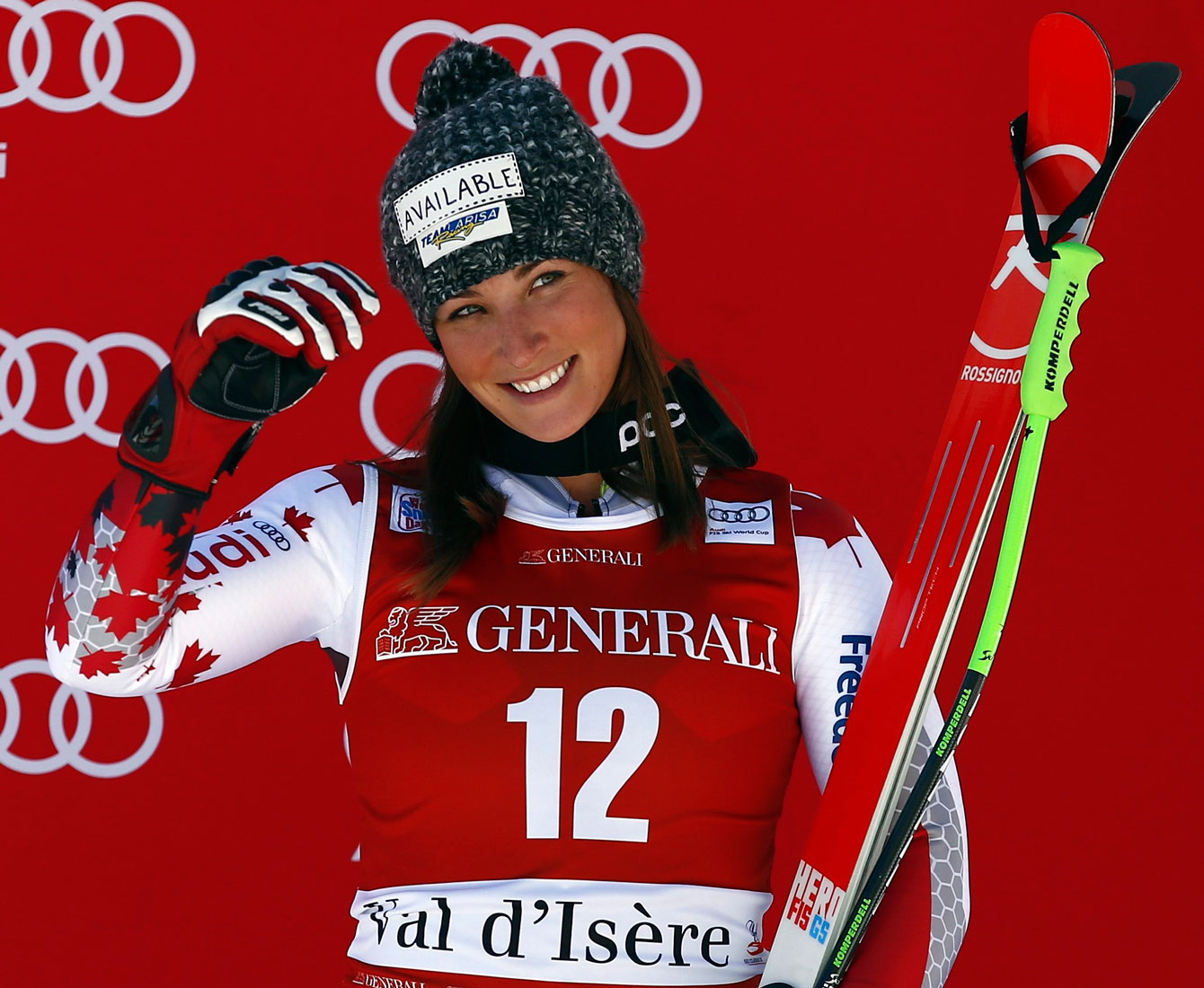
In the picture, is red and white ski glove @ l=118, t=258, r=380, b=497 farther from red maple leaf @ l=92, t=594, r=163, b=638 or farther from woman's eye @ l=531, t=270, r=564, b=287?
woman's eye @ l=531, t=270, r=564, b=287

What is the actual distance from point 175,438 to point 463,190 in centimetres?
42

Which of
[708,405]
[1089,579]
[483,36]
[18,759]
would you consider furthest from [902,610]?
[18,759]

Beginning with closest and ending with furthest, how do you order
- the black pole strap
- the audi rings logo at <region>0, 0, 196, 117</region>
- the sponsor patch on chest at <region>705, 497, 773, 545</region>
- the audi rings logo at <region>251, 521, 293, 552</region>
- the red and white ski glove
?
the red and white ski glove, the black pole strap, the audi rings logo at <region>251, 521, 293, 552</region>, the sponsor patch on chest at <region>705, 497, 773, 545</region>, the audi rings logo at <region>0, 0, 196, 117</region>

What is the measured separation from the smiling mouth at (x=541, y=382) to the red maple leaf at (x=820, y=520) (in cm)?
29

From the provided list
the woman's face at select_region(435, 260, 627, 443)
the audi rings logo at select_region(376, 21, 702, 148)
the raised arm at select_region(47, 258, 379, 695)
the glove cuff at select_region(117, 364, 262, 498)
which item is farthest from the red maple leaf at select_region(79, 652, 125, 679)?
the audi rings logo at select_region(376, 21, 702, 148)

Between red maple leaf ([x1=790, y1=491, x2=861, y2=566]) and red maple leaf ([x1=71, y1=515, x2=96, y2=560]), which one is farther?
red maple leaf ([x1=790, y1=491, x2=861, y2=566])

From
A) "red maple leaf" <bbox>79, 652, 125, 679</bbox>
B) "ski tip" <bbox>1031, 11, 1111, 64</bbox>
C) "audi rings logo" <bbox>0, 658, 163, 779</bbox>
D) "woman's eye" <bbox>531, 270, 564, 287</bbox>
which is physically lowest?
"audi rings logo" <bbox>0, 658, 163, 779</bbox>

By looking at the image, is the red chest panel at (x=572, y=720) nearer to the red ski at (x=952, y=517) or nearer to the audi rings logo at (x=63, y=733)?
the red ski at (x=952, y=517)

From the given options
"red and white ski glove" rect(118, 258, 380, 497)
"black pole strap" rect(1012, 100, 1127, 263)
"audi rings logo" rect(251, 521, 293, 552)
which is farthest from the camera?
"audi rings logo" rect(251, 521, 293, 552)

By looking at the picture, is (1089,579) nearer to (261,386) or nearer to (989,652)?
(989,652)

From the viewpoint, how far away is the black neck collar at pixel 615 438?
4.80 feet

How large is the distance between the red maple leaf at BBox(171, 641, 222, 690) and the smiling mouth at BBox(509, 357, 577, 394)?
1.25ft

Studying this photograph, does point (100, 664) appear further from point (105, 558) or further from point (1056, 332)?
point (1056, 332)

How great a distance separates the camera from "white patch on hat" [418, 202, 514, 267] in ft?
4.47
